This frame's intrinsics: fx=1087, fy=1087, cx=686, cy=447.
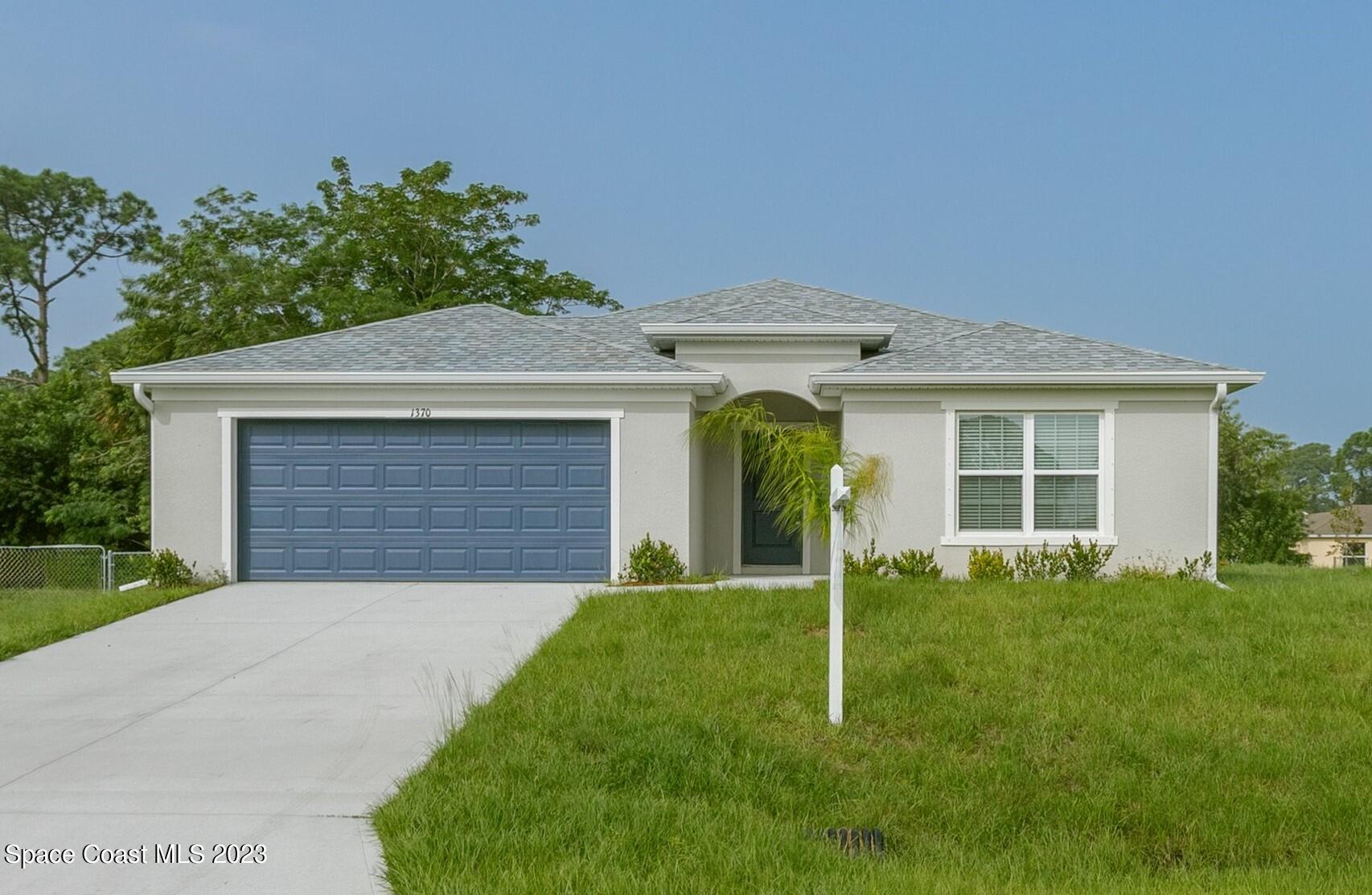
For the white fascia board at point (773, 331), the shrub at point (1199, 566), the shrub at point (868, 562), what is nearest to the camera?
the shrub at point (868, 562)

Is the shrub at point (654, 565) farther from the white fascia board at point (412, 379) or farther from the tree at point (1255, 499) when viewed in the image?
the tree at point (1255, 499)

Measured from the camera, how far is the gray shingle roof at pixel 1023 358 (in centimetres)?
1478

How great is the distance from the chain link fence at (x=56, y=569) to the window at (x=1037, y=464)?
13.2 m

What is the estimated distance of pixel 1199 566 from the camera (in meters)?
14.8

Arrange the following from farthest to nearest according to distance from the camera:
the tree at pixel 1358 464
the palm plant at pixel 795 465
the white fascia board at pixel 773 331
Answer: the tree at pixel 1358 464 < the white fascia board at pixel 773 331 < the palm plant at pixel 795 465

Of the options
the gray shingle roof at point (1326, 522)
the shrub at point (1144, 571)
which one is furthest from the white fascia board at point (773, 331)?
the gray shingle roof at point (1326, 522)

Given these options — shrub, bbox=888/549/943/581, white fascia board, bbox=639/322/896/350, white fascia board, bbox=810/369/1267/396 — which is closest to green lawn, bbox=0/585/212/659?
white fascia board, bbox=639/322/896/350

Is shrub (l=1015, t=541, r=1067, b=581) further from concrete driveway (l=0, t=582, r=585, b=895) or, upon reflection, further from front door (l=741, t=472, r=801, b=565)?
concrete driveway (l=0, t=582, r=585, b=895)

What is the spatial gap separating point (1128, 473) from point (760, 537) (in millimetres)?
5539

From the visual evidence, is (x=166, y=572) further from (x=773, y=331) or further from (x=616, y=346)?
(x=773, y=331)

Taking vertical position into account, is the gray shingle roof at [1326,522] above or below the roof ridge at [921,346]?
below

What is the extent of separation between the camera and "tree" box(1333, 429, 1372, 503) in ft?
298

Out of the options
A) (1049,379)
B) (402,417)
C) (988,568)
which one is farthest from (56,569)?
(1049,379)

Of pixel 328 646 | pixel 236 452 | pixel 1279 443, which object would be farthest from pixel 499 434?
pixel 1279 443
